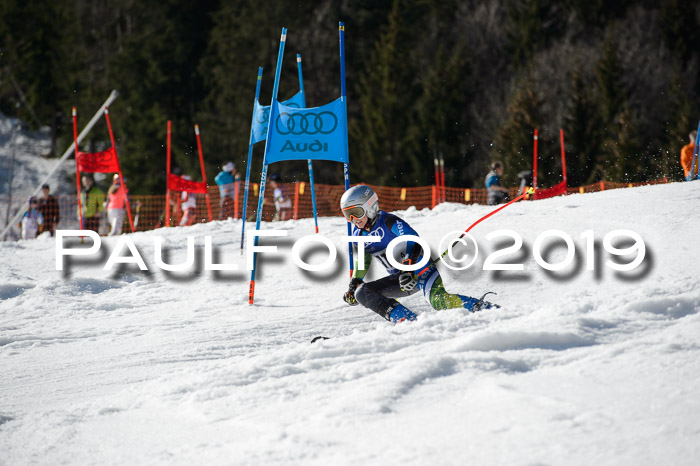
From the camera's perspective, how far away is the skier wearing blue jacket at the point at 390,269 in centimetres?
638

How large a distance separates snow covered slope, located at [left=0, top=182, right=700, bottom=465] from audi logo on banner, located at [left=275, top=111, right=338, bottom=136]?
1866mm

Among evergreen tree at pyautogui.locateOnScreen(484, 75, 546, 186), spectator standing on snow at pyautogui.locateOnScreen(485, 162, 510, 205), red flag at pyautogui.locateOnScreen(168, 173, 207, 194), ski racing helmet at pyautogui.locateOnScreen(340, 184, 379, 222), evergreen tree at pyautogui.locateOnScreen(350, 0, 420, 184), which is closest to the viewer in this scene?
ski racing helmet at pyautogui.locateOnScreen(340, 184, 379, 222)

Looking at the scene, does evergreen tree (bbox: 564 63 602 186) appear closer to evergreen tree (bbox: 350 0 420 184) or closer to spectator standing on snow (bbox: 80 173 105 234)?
evergreen tree (bbox: 350 0 420 184)

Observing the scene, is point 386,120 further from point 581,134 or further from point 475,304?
point 475,304

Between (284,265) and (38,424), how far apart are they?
6005 millimetres

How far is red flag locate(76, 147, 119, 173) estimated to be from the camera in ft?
45.9

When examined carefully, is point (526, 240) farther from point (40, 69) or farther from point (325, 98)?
point (40, 69)

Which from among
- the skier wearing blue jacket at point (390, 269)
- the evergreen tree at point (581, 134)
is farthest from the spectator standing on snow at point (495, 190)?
the evergreen tree at point (581, 134)

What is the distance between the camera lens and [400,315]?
20.5 ft

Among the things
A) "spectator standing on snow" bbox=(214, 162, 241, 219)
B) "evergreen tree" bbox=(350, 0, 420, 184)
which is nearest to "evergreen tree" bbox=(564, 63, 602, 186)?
"evergreen tree" bbox=(350, 0, 420, 184)

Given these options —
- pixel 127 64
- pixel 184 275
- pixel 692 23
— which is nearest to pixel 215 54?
pixel 127 64

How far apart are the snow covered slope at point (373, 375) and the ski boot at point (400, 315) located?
0.26m

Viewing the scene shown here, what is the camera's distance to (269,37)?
35.3 m

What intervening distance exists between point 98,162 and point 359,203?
30.0 ft
